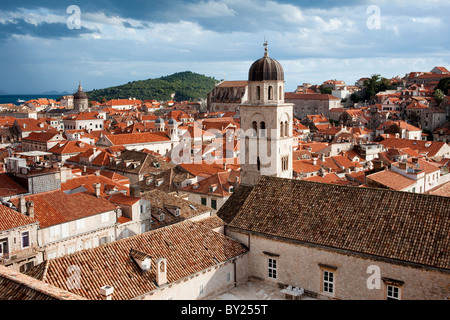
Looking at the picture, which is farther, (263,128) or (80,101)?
(80,101)

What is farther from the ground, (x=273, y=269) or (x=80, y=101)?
(x=80, y=101)

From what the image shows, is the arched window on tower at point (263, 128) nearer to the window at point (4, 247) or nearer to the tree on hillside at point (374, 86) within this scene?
the window at point (4, 247)

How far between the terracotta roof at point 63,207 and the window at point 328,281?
1588 cm

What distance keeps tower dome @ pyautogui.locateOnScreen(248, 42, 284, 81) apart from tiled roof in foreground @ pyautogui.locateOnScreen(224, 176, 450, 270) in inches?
371

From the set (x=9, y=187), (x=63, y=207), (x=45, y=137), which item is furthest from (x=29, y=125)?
(x=63, y=207)

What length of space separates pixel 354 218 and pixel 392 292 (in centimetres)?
395

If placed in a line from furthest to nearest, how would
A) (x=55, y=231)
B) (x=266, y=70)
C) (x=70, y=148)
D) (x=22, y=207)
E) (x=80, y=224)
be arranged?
(x=70, y=148) < (x=266, y=70) < (x=80, y=224) < (x=55, y=231) < (x=22, y=207)

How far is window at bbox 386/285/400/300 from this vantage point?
20062 mm

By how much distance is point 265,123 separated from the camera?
3384 centimetres

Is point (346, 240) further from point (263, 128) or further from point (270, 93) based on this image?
point (270, 93)

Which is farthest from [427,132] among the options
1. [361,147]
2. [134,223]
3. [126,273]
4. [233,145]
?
[126,273]

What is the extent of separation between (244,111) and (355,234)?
614 inches

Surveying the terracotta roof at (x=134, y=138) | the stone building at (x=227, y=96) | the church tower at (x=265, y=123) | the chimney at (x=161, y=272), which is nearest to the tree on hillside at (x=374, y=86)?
the stone building at (x=227, y=96)
